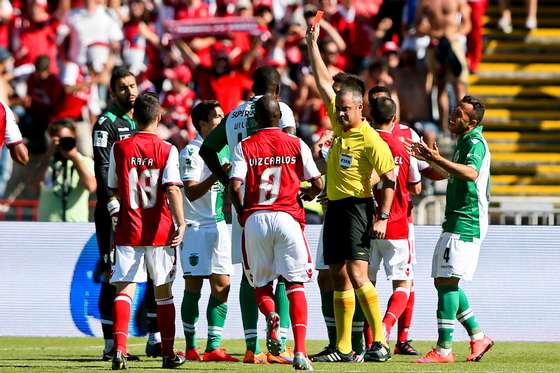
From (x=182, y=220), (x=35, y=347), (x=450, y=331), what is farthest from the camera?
(x=35, y=347)

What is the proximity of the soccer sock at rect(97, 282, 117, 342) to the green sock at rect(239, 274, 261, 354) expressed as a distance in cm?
131

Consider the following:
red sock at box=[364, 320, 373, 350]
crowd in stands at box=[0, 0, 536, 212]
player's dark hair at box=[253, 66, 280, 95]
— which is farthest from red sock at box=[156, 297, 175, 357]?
crowd in stands at box=[0, 0, 536, 212]

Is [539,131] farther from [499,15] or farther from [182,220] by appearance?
[182,220]

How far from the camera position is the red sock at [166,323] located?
11.0 meters

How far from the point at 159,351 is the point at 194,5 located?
9983 millimetres

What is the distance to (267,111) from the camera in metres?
10.8

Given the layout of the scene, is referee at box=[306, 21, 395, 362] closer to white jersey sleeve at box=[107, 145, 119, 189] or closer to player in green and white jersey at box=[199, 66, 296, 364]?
player in green and white jersey at box=[199, 66, 296, 364]

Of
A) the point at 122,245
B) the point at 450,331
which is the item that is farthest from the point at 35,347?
the point at 450,331

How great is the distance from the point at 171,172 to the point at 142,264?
79 cm

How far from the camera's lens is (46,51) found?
21.9 m

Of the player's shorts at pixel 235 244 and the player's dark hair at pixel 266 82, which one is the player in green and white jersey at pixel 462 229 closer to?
the player's dark hair at pixel 266 82

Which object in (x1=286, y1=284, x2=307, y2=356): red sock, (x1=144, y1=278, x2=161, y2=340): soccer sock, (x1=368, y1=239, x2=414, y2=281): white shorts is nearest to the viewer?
(x1=286, y1=284, x2=307, y2=356): red sock

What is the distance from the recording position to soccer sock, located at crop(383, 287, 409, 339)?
12242 millimetres

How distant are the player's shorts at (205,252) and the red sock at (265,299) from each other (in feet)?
4.67
